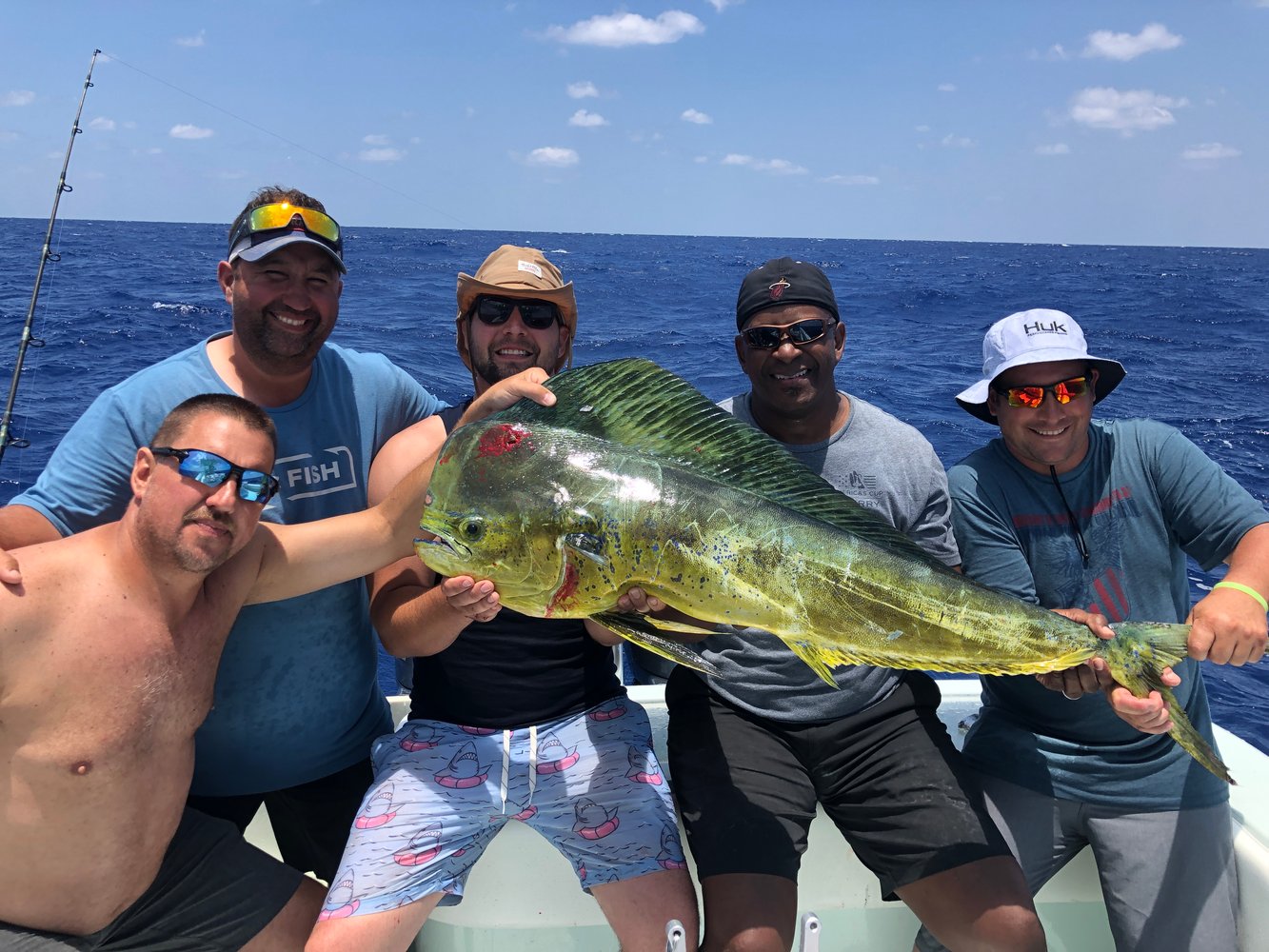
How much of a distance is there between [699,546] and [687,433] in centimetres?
30

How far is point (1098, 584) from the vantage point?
8.57 feet

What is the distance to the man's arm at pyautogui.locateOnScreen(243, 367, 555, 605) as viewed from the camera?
2.37 m

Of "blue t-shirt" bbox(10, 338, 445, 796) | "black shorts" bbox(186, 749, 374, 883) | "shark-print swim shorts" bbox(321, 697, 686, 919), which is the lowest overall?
"black shorts" bbox(186, 749, 374, 883)

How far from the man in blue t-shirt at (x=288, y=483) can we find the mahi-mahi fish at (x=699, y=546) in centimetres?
72

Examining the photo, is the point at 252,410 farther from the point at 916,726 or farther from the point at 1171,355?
the point at 1171,355

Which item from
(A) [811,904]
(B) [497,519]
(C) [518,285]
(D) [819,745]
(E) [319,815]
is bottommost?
(A) [811,904]

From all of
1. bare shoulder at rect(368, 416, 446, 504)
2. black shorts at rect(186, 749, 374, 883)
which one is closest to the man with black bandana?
bare shoulder at rect(368, 416, 446, 504)

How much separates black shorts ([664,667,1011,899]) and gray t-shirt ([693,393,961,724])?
5cm

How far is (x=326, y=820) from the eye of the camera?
2.73 meters

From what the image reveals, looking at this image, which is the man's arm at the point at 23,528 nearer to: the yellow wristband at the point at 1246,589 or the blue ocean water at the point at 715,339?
the yellow wristband at the point at 1246,589

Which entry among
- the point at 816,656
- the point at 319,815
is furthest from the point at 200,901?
the point at 816,656

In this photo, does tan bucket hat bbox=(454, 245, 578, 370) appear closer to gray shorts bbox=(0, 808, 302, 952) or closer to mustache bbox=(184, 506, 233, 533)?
mustache bbox=(184, 506, 233, 533)

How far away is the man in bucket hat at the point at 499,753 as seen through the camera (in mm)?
2297

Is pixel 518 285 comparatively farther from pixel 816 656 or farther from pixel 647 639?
pixel 816 656
